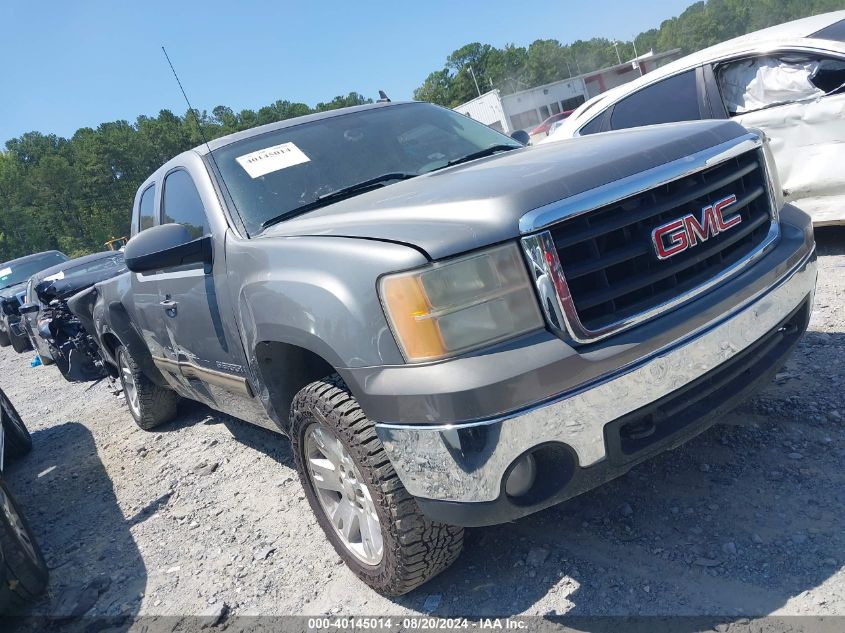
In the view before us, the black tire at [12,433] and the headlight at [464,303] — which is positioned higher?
the headlight at [464,303]

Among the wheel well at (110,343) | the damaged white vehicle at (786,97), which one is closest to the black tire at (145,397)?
the wheel well at (110,343)

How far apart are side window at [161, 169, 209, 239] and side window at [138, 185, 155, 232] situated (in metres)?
0.28

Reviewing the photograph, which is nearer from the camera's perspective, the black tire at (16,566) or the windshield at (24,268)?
the black tire at (16,566)

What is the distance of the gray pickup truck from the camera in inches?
76.3

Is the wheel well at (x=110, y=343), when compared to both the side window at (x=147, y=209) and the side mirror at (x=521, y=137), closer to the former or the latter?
the side window at (x=147, y=209)

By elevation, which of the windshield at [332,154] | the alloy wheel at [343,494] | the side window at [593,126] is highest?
the windshield at [332,154]

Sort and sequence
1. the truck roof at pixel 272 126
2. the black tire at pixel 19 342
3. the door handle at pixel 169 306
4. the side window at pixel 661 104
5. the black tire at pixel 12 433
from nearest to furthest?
the truck roof at pixel 272 126 → the door handle at pixel 169 306 → the side window at pixel 661 104 → the black tire at pixel 12 433 → the black tire at pixel 19 342

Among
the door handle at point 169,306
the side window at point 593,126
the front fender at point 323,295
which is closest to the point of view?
the front fender at point 323,295

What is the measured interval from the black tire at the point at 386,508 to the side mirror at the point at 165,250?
2.99ft

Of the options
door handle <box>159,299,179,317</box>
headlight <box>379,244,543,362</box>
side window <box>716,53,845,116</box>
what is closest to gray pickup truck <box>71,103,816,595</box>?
headlight <box>379,244,543,362</box>

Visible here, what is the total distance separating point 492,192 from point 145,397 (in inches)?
160

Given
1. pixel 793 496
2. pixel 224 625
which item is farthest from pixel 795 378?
pixel 224 625

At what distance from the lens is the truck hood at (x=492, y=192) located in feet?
6.43

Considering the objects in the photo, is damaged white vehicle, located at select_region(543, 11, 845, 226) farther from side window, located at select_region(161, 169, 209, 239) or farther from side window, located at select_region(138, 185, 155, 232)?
side window, located at select_region(138, 185, 155, 232)
